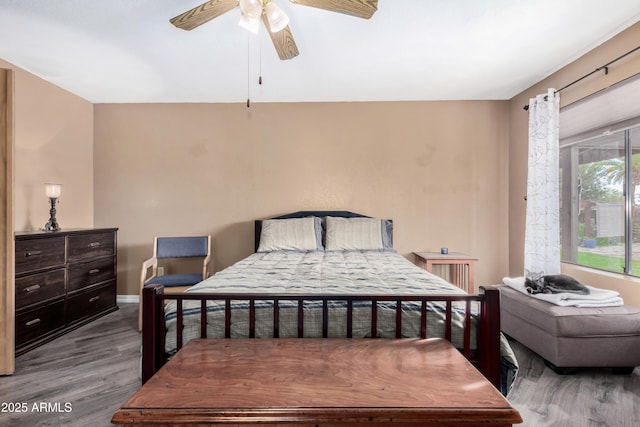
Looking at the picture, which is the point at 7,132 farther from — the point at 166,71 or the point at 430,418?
the point at 430,418

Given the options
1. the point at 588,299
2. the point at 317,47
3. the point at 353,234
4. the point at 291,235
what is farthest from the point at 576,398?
the point at 317,47

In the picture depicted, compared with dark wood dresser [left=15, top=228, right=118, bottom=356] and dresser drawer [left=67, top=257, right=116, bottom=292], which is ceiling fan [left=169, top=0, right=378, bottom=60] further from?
dresser drawer [left=67, top=257, right=116, bottom=292]

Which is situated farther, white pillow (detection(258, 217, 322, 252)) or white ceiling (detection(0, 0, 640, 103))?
white pillow (detection(258, 217, 322, 252))

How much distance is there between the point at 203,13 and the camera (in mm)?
1665

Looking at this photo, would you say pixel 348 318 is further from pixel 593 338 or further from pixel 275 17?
pixel 593 338

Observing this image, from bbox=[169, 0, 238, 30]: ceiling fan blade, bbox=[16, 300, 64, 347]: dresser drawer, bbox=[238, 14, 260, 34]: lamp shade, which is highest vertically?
bbox=[169, 0, 238, 30]: ceiling fan blade

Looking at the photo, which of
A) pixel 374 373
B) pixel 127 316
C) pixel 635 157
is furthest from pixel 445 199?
pixel 127 316

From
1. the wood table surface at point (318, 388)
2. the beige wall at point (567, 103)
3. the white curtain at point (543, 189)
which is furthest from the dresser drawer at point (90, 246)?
the beige wall at point (567, 103)

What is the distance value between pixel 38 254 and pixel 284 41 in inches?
98.7

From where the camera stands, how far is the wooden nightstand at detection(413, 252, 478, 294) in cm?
303

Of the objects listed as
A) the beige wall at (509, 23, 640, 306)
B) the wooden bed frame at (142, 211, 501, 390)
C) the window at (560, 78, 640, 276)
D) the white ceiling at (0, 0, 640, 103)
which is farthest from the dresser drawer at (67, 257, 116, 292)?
the window at (560, 78, 640, 276)

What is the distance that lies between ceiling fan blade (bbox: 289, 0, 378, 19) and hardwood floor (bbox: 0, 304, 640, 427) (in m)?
2.23

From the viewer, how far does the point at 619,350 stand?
1.89 m

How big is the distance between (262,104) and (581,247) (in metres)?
3.46
